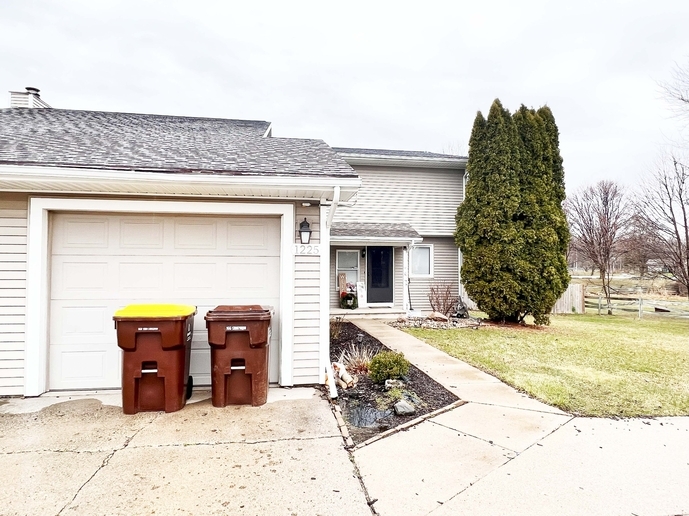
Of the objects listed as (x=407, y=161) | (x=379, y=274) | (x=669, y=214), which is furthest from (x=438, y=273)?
(x=669, y=214)

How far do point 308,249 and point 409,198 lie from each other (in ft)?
31.5

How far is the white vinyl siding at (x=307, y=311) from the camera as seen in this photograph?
484 cm

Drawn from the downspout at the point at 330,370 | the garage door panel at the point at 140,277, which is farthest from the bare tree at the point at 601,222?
the garage door panel at the point at 140,277

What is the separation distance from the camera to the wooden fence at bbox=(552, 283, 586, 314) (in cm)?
1557

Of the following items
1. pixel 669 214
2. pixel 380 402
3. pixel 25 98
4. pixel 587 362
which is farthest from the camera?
pixel 669 214

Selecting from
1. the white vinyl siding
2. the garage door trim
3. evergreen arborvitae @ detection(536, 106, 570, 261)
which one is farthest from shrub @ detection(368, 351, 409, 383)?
evergreen arborvitae @ detection(536, 106, 570, 261)

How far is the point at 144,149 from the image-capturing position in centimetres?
479

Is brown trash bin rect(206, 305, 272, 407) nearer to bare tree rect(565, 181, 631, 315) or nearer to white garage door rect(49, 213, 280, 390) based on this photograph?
white garage door rect(49, 213, 280, 390)

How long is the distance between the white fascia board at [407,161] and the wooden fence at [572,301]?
720 centimetres

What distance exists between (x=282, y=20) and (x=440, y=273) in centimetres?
991

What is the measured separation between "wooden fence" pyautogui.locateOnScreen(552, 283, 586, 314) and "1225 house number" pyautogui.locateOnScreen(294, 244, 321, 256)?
14.3 metres

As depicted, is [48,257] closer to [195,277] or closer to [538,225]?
[195,277]

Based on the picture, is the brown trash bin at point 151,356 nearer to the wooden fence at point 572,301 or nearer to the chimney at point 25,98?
the chimney at point 25,98

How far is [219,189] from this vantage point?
4.35 metres
